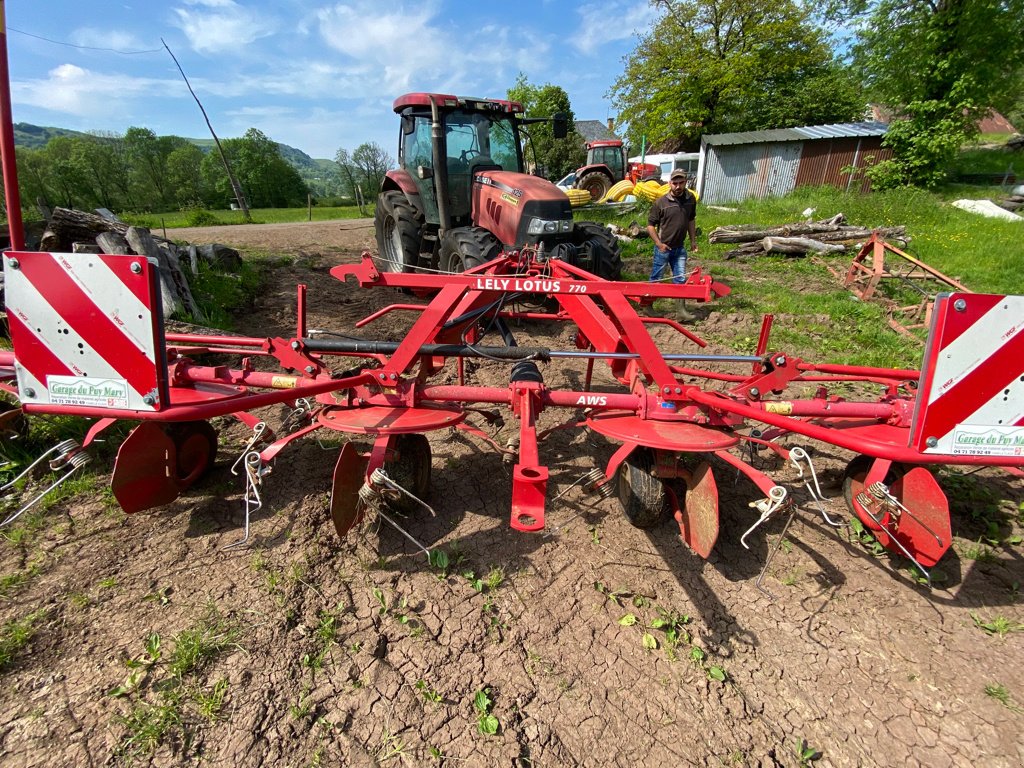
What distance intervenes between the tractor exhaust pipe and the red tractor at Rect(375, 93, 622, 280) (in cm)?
1

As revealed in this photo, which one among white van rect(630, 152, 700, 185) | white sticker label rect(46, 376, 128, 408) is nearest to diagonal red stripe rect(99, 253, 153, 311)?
white sticker label rect(46, 376, 128, 408)

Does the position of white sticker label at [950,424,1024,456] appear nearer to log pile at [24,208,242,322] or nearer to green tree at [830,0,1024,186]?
log pile at [24,208,242,322]

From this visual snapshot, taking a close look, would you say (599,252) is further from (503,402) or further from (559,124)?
(503,402)

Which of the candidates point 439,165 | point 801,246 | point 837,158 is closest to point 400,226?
point 439,165

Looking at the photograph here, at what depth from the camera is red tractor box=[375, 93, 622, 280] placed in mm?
5465

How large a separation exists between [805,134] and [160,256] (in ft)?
70.1

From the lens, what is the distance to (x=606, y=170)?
67.3 feet

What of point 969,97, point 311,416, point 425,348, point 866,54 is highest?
point 866,54

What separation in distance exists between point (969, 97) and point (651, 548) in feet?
66.8

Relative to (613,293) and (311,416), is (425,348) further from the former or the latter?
(613,293)

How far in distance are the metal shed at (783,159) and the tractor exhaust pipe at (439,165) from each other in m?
18.1

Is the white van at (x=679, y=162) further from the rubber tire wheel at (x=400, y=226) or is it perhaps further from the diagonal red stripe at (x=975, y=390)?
the diagonal red stripe at (x=975, y=390)

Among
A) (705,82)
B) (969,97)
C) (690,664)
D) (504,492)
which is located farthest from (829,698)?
(705,82)

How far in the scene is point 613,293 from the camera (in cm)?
295
